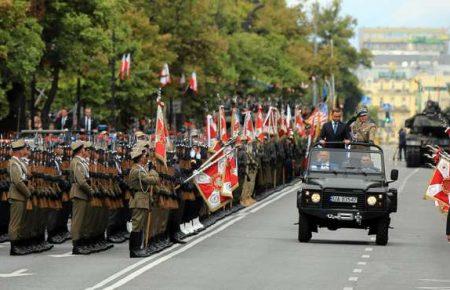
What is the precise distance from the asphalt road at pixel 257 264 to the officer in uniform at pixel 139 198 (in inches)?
11.9

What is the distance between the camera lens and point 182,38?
232 feet

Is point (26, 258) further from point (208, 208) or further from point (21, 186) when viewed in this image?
point (208, 208)

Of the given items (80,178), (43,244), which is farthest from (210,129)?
(80,178)

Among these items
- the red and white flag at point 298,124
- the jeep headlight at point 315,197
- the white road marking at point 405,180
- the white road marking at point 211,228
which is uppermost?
the red and white flag at point 298,124

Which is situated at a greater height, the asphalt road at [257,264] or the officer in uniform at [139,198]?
the officer in uniform at [139,198]

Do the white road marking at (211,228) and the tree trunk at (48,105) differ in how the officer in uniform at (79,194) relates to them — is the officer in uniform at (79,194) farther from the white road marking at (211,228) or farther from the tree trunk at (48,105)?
the tree trunk at (48,105)

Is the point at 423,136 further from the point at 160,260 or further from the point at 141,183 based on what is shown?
the point at 160,260

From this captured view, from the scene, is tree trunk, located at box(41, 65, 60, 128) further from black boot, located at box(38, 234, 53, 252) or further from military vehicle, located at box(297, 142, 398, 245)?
black boot, located at box(38, 234, 53, 252)

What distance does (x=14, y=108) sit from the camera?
5381 cm

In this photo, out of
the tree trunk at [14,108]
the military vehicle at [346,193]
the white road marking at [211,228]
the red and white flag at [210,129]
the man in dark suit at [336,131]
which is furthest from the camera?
the tree trunk at [14,108]

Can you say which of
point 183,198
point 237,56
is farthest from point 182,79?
point 183,198

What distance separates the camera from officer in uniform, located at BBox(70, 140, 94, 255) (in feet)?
81.0

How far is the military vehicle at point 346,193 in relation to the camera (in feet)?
89.8

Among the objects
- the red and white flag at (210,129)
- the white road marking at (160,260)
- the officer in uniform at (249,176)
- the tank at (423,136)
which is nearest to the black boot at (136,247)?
the white road marking at (160,260)
